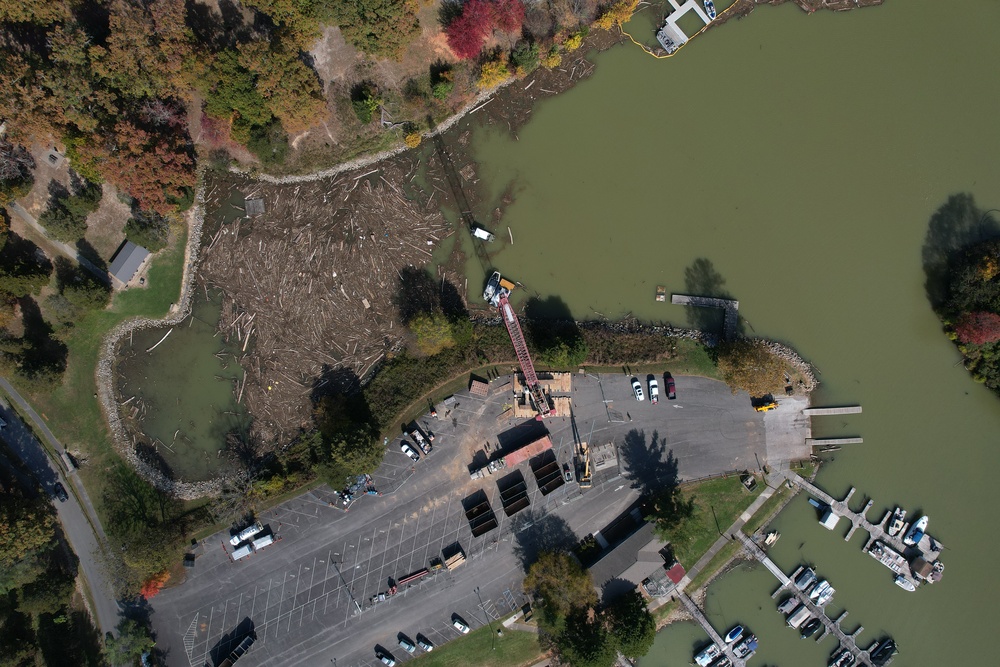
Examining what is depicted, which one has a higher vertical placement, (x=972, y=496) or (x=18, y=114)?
(x=18, y=114)

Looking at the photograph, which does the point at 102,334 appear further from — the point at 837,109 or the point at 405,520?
the point at 837,109

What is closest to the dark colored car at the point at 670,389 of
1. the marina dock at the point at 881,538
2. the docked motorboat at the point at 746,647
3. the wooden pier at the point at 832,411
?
the wooden pier at the point at 832,411

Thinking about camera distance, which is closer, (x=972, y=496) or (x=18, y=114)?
(x=18, y=114)

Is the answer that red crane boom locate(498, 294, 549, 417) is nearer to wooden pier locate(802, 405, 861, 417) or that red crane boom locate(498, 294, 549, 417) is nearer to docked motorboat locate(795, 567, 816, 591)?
wooden pier locate(802, 405, 861, 417)

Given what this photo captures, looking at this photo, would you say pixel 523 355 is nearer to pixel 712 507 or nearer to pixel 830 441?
pixel 712 507

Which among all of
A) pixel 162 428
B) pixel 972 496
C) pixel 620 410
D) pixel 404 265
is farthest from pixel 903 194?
pixel 162 428
